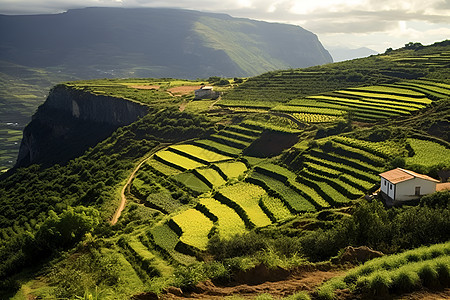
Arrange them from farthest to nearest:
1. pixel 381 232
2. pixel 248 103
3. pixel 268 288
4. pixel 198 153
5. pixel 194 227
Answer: pixel 248 103 < pixel 198 153 < pixel 194 227 < pixel 381 232 < pixel 268 288

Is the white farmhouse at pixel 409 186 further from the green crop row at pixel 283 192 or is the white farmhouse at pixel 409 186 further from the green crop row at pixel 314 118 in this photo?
the green crop row at pixel 314 118

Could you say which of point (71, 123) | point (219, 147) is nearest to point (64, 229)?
point (219, 147)

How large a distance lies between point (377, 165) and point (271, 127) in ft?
94.0

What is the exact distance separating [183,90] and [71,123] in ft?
129

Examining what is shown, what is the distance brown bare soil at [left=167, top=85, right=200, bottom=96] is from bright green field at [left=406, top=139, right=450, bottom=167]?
83.2 m

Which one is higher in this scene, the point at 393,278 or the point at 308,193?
the point at 393,278

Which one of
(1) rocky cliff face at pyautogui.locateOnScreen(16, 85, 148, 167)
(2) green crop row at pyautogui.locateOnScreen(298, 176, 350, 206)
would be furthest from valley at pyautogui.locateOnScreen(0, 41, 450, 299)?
(1) rocky cliff face at pyautogui.locateOnScreen(16, 85, 148, 167)

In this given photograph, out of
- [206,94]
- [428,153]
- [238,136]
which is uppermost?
[206,94]

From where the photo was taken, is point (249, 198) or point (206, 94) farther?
point (206, 94)

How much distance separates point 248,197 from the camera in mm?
54656

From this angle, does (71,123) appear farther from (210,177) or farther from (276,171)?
(276,171)

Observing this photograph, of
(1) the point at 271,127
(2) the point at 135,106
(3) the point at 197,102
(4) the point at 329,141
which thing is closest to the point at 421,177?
(4) the point at 329,141

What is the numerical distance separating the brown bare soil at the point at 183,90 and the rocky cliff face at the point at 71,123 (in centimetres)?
1768

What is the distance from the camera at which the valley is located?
2908cm
